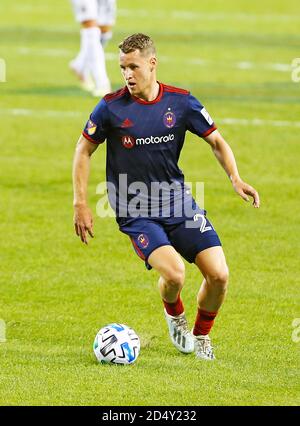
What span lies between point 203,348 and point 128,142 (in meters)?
1.54

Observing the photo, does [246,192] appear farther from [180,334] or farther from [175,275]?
[180,334]

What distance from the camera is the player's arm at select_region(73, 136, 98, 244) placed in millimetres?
8906

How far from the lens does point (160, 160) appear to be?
919 centimetres

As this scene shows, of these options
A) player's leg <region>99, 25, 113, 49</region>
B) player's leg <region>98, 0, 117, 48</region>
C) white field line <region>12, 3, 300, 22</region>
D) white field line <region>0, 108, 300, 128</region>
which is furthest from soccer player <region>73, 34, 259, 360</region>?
white field line <region>12, 3, 300, 22</region>

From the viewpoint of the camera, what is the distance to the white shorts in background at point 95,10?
1966 centimetres

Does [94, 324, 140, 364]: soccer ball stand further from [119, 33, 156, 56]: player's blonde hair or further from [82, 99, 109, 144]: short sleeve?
[119, 33, 156, 56]: player's blonde hair

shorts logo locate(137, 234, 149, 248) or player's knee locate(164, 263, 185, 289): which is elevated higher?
shorts logo locate(137, 234, 149, 248)

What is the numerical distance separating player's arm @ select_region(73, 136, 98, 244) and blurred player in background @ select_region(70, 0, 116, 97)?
10.6m

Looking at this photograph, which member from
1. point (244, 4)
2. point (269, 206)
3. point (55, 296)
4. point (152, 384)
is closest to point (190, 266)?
point (55, 296)

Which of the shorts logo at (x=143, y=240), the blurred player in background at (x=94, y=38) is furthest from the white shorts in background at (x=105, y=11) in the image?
the shorts logo at (x=143, y=240)

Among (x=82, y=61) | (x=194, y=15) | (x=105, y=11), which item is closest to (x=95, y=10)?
(x=105, y=11)

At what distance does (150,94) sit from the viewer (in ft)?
30.2

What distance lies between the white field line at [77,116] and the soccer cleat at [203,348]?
973cm
